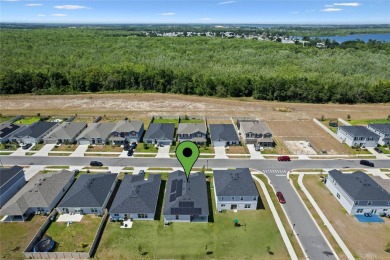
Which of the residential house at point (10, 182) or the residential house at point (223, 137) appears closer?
the residential house at point (10, 182)

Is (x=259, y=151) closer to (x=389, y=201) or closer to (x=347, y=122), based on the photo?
(x=389, y=201)

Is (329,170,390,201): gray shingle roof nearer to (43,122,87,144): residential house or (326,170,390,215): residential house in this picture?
(326,170,390,215): residential house

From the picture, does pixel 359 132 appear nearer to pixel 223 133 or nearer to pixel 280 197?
Answer: pixel 223 133

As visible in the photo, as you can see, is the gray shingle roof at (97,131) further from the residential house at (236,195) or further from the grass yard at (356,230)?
the grass yard at (356,230)

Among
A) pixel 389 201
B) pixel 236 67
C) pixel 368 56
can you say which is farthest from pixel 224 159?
pixel 368 56

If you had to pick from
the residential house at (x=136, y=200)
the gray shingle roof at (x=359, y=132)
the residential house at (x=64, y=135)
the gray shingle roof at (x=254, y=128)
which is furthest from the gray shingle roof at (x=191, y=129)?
the gray shingle roof at (x=359, y=132)

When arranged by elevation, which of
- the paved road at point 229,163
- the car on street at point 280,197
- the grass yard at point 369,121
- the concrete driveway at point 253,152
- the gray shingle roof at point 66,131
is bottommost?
the car on street at point 280,197
